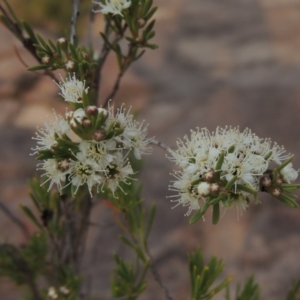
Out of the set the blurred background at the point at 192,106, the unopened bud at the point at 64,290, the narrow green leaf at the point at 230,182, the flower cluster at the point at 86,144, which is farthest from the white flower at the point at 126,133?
the blurred background at the point at 192,106

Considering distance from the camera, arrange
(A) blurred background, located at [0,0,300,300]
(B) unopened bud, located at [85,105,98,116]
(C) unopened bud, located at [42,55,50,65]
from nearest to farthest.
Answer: (B) unopened bud, located at [85,105,98,116], (C) unopened bud, located at [42,55,50,65], (A) blurred background, located at [0,0,300,300]

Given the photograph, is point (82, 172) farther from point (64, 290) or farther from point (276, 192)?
point (64, 290)

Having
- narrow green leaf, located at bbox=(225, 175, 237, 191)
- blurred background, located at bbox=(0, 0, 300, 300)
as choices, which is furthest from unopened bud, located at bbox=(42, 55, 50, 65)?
blurred background, located at bbox=(0, 0, 300, 300)

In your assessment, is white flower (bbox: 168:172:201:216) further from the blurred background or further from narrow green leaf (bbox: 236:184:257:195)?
the blurred background

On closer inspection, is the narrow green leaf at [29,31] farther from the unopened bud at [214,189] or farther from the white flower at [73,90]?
the unopened bud at [214,189]

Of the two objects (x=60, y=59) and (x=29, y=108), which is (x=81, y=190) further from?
(x=29, y=108)

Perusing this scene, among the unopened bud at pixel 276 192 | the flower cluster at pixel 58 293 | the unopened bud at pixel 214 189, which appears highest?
the unopened bud at pixel 276 192

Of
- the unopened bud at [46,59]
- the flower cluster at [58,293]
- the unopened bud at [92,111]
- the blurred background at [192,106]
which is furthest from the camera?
the blurred background at [192,106]
